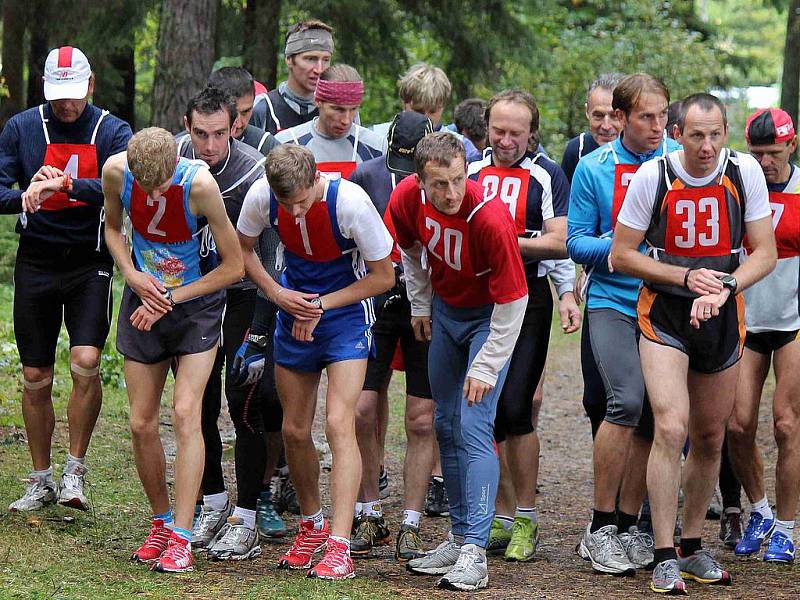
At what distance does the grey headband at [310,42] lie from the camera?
8.19m

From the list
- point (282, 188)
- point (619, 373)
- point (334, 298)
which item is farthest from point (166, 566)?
point (619, 373)

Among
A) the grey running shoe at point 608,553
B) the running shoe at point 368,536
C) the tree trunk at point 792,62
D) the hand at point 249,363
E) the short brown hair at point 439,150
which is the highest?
the tree trunk at point 792,62

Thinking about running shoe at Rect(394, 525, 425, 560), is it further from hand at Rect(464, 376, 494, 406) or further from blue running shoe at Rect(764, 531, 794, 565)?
blue running shoe at Rect(764, 531, 794, 565)

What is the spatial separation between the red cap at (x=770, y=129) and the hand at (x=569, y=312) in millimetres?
1357

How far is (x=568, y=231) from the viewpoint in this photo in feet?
22.4

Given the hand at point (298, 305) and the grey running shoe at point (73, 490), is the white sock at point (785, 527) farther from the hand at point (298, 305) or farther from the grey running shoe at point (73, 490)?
the grey running shoe at point (73, 490)

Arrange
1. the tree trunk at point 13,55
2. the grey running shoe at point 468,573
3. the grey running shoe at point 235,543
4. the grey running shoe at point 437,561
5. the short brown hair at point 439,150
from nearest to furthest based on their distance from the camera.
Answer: the short brown hair at point 439,150 → the grey running shoe at point 468,573 → the grey running shoe at point 437,561 → the grey running shoe at point 235,543 → the tree trunk at point 13,55

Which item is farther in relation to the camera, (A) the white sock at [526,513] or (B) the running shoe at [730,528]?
(B) the running shoe at [730,528]

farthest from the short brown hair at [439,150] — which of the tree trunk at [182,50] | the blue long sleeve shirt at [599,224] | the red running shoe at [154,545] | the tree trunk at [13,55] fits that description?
the tree trunk at [13,55]

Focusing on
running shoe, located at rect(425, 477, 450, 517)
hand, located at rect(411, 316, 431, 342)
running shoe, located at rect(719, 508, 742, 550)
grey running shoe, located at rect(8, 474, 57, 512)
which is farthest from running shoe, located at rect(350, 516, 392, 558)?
running shoe, located at rect(719, 508, 742, 550)

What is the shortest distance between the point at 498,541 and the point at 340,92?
9.02 ft

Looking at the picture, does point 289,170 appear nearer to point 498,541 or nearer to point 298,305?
point 298,305

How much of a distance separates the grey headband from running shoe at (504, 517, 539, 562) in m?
3.38

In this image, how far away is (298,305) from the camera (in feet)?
20.2
